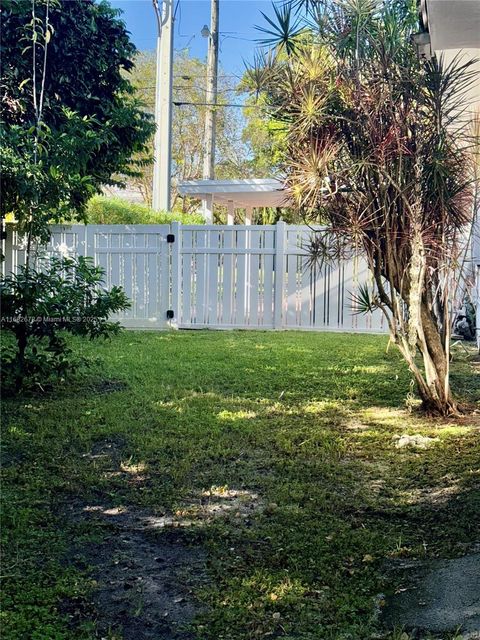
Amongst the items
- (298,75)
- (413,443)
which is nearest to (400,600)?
(413,443)

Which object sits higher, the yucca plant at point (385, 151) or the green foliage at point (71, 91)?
the green foliage at point (71, 91)

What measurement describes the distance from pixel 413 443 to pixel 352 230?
5.01 ft

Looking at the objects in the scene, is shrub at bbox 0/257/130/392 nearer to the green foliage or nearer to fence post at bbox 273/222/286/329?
the green foliage

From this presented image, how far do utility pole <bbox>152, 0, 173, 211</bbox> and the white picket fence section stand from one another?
3918 millimetres

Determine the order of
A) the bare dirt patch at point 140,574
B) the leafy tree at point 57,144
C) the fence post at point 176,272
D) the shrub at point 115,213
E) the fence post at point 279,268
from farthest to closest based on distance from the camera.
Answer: the shrub at point 115,213 < the fence post at point 176,272 < the fence post at point 279,268 < the leafy tree at point 57,144 < the bare dirt patch at point 140,574

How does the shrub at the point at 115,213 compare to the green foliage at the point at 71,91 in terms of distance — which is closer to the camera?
the green foliage at the point at 71,91

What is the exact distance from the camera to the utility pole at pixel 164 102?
13.5 m

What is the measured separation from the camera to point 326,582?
2.34 meters

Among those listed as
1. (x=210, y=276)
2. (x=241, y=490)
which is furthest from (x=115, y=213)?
(x=241, y=490)

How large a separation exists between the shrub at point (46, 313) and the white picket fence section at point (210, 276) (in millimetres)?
4543

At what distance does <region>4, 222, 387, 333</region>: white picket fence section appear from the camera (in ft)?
32.4

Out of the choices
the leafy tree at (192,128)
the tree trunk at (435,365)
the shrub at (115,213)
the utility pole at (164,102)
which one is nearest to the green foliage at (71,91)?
the shrub at (115,213)

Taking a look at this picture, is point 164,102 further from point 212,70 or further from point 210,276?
point 210,276

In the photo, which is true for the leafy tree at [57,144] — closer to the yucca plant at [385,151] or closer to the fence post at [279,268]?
the yucca plant at [385,151]
